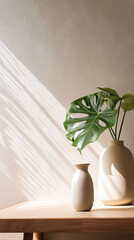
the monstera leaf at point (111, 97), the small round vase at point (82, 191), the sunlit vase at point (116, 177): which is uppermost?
the monstera leaf at point (111, 97)

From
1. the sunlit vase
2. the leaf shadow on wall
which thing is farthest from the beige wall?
the sunlit vase

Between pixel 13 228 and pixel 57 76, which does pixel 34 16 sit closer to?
pixel 57 76

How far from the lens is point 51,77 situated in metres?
1.71

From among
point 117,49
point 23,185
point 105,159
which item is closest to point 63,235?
point 23,185

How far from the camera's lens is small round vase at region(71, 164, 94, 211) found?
3.81 ft

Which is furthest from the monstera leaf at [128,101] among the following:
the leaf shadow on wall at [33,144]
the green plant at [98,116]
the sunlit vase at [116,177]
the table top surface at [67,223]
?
the table top surface at [67,223]

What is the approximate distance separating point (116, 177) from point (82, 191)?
7.9 inches

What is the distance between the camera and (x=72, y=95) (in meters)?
1.67

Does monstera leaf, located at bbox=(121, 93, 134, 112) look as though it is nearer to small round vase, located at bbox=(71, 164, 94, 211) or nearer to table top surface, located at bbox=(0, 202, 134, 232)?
small round vase, located at bbox=(71, 164, 94, 211)

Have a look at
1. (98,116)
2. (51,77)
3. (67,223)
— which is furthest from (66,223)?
(51,77)

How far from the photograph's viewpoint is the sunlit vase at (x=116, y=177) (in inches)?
50.7

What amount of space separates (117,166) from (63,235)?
0.54 metres

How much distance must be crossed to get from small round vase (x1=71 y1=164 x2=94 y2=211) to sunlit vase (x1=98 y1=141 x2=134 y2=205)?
139 millimetres

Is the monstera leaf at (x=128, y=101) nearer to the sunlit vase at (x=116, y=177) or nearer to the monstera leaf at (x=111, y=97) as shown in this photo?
the monstera leaf at (x=111, y=97)
